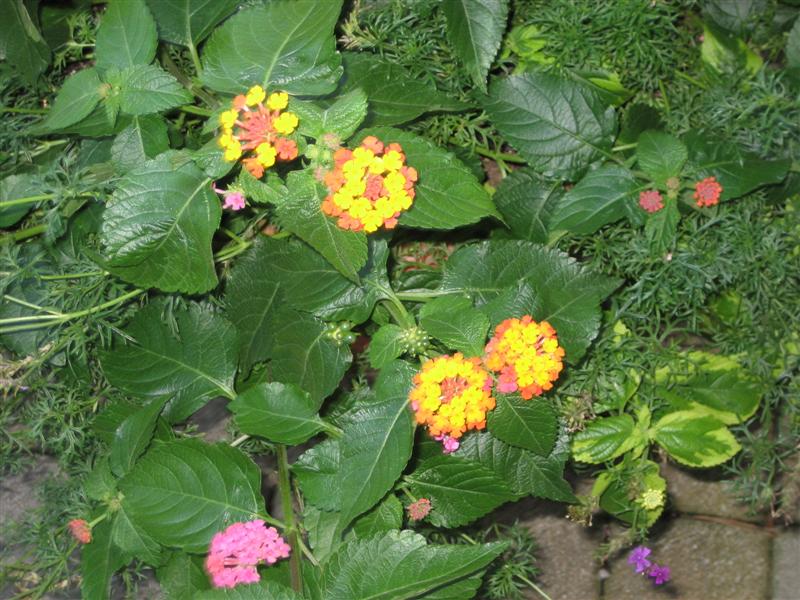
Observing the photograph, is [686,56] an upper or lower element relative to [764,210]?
upper

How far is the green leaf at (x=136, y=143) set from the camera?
44.5 inches

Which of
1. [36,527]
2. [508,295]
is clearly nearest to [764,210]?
[508,295]

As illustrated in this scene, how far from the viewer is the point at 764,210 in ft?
4.57

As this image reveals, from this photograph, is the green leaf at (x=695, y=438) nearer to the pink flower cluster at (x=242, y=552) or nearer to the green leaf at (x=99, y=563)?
the pink flower cluster at (x=242, y=552)

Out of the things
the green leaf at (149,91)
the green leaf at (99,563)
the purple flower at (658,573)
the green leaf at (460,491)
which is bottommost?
the purple flower at (658,573)

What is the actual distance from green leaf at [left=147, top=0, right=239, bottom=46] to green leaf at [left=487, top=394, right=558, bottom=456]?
68 centimetres

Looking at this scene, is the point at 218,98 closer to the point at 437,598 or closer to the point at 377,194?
the point at 377,194

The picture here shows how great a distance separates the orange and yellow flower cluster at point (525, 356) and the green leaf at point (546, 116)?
1.34ft

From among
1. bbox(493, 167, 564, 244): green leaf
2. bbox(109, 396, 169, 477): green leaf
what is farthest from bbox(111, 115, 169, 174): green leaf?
bbox(493, 167, 564, 244): green leaf

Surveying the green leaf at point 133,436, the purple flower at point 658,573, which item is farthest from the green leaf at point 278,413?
the purple flower at point 658,573

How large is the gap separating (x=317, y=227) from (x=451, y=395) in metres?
0.27

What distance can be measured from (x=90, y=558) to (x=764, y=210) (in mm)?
1229

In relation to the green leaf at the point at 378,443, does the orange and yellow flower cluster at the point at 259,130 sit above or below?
above

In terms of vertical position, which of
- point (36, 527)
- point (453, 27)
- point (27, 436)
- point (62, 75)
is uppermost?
point (453, 27)
